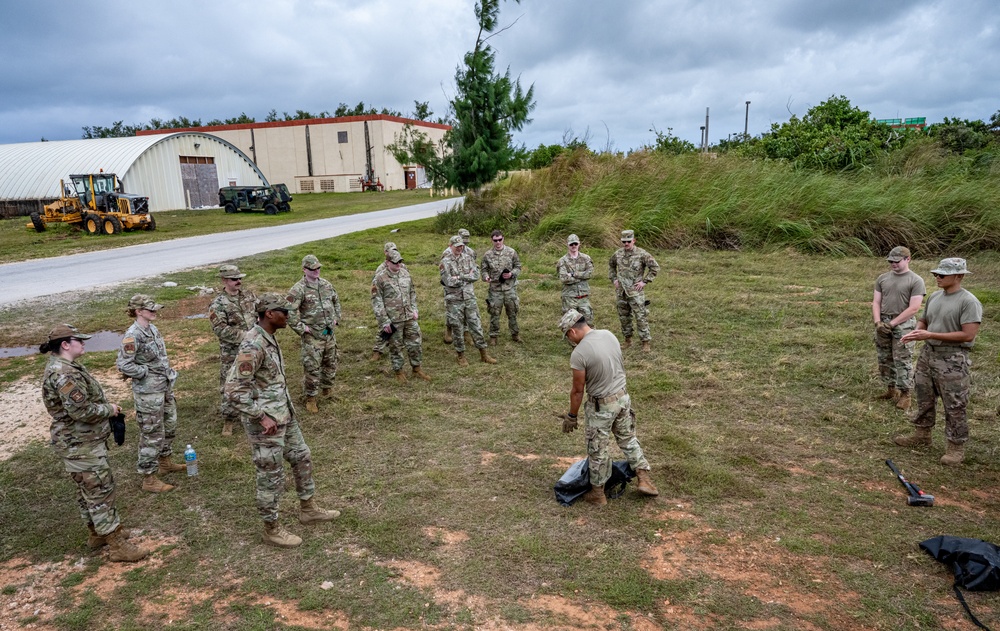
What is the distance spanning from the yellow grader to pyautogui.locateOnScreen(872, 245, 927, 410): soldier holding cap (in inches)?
1082

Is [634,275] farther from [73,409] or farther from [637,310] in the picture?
[73,409]

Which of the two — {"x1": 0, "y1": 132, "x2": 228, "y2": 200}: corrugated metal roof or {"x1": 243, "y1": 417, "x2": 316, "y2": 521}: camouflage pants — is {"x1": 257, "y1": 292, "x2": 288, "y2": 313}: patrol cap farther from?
{"x1": 0, "y1": 132, "x2": 228, "y2": 200}: corrugated metal roof

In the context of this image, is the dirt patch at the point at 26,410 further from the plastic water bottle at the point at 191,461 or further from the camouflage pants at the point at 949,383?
the camouflage pants at the point at 949,383

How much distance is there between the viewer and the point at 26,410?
27.8 ft

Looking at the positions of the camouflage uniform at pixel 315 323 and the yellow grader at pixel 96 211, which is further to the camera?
the yellow grader at pixel 96 211

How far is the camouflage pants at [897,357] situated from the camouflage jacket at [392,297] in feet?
20.7

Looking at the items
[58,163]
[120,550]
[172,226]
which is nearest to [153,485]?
[120,550]

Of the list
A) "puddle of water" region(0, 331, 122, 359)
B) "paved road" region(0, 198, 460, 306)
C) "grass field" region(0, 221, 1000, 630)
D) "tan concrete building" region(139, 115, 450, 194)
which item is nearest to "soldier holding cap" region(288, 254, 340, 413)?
"grass field" region(0, 221, 1000, 630)

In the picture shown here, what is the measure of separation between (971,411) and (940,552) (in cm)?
387

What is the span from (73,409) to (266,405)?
57.6 inches

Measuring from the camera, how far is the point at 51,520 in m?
5.91

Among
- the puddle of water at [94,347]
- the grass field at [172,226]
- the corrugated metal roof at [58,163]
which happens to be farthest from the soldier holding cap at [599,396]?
the corrugated metal roof at [58,163]

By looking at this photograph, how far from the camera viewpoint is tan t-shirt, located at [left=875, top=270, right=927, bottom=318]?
7.69 m

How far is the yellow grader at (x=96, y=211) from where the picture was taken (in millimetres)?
26406
